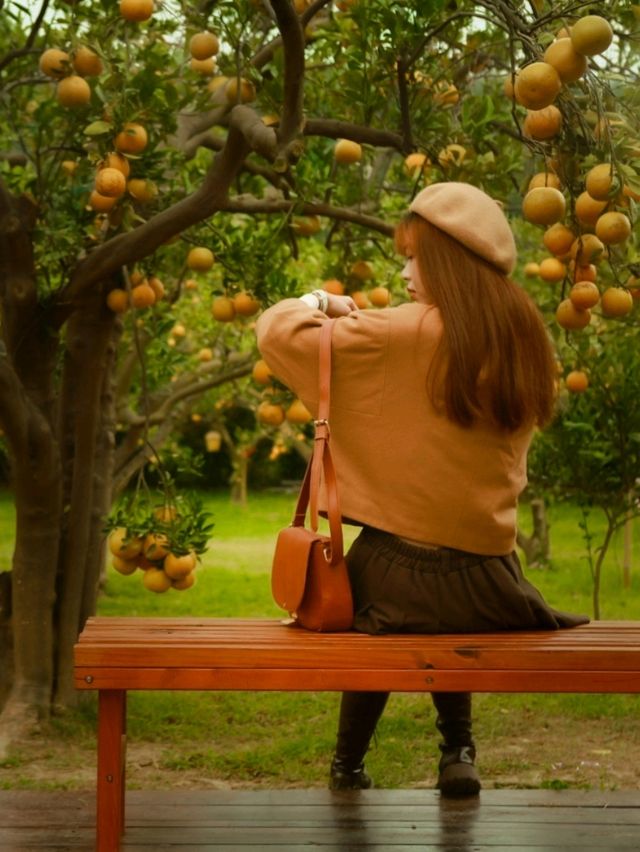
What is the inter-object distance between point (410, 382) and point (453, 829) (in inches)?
49.7

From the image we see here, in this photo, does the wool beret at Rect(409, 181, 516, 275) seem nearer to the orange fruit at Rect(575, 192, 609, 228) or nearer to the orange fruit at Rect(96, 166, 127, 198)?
the orange fruit at Rect(575, 192, 609, 228)

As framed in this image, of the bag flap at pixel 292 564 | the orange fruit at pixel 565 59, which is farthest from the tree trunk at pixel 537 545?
the orange fruit at pixel 565 59

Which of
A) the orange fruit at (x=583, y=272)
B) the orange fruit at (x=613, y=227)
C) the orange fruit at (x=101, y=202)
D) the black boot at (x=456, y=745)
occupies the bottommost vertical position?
the black boot at (x=456, y=745)

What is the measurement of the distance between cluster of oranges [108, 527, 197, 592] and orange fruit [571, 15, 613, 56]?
2404mm

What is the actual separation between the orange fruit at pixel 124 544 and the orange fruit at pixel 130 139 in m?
1.30

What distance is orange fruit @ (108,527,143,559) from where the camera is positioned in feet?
15.9

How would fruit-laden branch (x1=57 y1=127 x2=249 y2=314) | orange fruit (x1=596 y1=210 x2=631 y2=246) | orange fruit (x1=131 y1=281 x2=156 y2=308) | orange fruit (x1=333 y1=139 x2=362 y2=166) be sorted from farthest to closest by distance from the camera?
1. orange fruit (x1=333 y1=139 x2=362 y2=166)
2. orange fruit (x1=131 y1=281 x2=156 y2=308)
3. fruit-laden branch (x1=57 y1=127 x2=249 y2=314)
4. orange fruit (x1=596 y1=210 x2=631 y2=246)

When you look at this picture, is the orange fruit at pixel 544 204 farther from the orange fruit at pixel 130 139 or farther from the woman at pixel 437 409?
the orange fruit at pixel 130 139

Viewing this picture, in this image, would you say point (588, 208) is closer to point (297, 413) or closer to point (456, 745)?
point (456, 745)

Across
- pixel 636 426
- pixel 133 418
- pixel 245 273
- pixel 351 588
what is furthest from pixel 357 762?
pixel 133 418

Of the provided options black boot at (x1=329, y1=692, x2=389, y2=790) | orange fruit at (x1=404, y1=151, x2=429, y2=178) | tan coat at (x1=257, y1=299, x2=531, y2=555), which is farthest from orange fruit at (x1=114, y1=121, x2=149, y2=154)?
black boot at (x1=329, y1=692, x2=389, y2=790)

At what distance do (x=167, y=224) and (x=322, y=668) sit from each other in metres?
2.25

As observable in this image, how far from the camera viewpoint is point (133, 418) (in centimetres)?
842

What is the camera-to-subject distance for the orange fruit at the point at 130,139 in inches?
184
